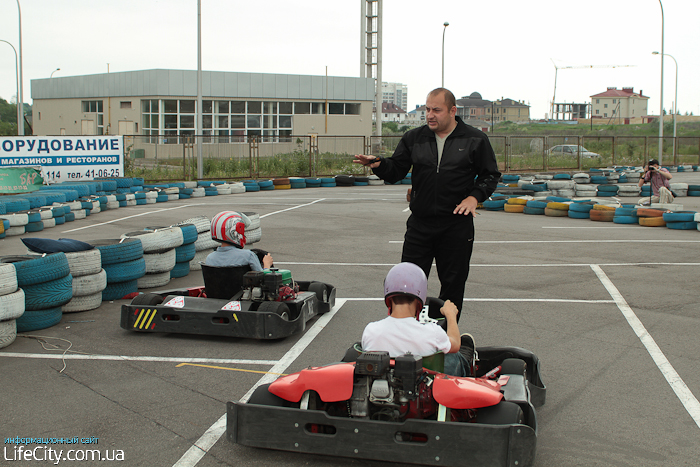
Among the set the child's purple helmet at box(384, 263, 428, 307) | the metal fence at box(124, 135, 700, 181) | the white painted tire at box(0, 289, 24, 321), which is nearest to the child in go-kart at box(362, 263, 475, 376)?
the child's purple helmet at box(384, 263, 428, 307)

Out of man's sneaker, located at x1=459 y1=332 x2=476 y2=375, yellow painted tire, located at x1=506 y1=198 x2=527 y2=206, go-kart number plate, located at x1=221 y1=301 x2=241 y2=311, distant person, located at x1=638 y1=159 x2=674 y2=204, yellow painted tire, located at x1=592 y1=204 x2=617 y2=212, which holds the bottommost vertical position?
go-kart number plate, located at x1=221 y1=301 x2=241 y2=311

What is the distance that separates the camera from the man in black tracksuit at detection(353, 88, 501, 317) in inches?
191

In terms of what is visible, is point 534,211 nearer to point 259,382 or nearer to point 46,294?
point 46,294

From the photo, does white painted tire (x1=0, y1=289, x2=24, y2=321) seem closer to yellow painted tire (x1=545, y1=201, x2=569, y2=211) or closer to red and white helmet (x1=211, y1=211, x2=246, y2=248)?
red and white helmet (x1=211, y1=211, x2=246, y2=248)

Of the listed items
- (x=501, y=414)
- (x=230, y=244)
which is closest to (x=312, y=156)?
(x=230, y=244)

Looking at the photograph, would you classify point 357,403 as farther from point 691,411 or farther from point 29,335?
point 29,335

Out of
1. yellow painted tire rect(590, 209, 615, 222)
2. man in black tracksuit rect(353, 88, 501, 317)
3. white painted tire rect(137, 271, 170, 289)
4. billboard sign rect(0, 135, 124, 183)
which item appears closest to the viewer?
man in black tracksuit rect(353, 88, 501, 317)

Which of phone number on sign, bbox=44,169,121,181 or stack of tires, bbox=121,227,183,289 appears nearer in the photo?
stack of tires, bbox=121,227,183,289

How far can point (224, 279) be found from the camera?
5969 mm

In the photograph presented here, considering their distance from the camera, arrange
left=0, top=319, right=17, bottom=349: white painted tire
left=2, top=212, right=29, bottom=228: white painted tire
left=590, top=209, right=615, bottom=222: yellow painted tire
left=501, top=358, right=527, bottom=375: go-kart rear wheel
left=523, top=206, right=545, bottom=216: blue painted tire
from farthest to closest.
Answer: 1. left=523, top=206, right=545, bottom=216: blue painted tire
2. left=590, top=209, right=615, bottom=222: yellow painted tire
3. left=2, top=212, right=29, bottom=228: white painted tire
4. left=0, top=319, right=17, bottom=349: white painted tire
5. left=501, top=358, right=527, bottom=375: go-kart rear wheel

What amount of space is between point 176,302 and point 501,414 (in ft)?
11.7

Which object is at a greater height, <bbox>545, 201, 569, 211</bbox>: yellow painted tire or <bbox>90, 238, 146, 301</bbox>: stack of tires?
<bbox>545, 201, 569, 211</bbox>: yellow painted tire

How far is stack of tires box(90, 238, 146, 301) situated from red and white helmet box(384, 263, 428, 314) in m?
4.51

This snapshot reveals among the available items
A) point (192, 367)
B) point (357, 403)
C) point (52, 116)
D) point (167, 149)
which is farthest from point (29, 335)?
point (52, 116)
